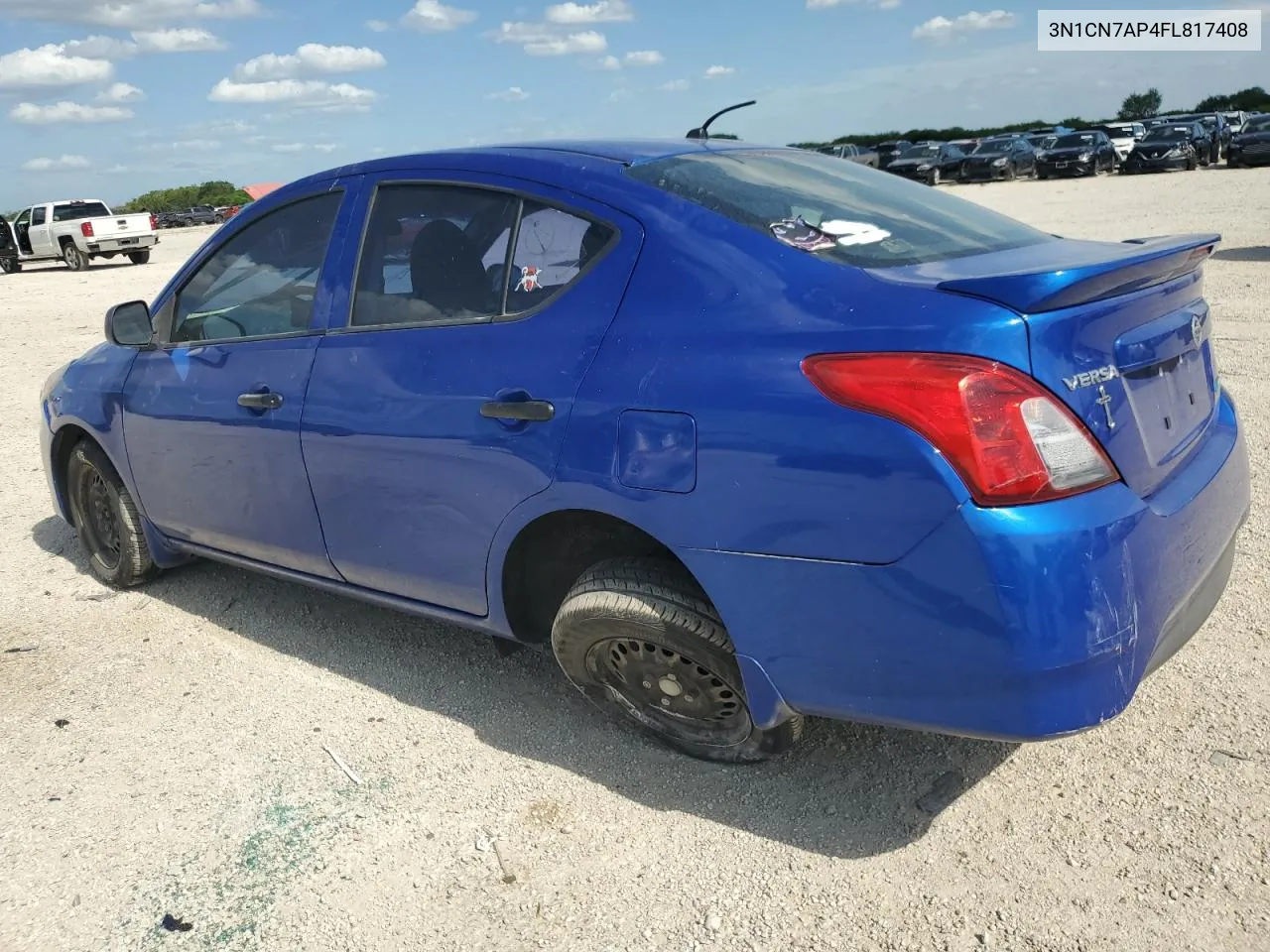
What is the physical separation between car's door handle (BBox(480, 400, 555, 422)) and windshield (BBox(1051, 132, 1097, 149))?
1451 inches

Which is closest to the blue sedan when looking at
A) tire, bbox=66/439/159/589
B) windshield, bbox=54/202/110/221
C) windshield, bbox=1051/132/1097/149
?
tire, bbox=66/439/159/589

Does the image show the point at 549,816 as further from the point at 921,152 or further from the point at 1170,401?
the point at 921,152

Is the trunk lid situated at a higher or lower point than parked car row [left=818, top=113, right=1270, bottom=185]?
lower

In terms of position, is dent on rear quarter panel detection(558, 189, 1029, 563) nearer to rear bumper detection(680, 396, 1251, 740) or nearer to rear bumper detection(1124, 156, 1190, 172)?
rear bumper detection(680, 396, 1251, 740)

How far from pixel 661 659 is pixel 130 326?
2.63m

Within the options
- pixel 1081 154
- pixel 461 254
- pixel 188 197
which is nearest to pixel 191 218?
pixel 188 197

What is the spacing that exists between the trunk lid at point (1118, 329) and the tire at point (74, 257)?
2890 cm

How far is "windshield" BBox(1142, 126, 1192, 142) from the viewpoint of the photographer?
3450 cm

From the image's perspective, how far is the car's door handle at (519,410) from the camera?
108 inches

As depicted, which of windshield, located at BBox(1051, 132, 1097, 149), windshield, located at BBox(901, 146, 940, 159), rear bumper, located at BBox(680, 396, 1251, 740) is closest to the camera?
rear bumper, located at BBox(680, 396, 1251, 740)

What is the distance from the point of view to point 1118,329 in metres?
2.34

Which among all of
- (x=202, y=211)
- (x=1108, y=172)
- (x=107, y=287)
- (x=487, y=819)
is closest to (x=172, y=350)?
(x=487, y=819)

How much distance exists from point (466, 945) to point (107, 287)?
21.5 meters

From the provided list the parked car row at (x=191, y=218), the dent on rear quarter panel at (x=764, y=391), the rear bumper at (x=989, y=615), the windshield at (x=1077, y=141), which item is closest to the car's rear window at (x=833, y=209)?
the dent on rear quarter panel at (x=764, y=391)
